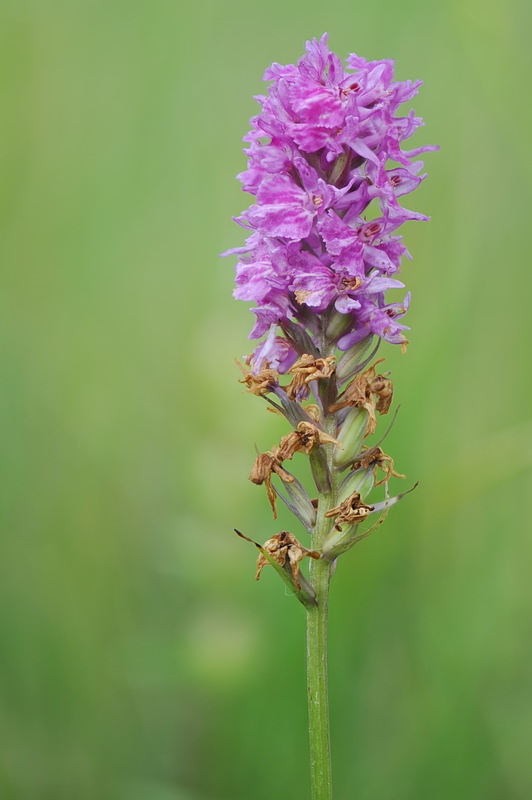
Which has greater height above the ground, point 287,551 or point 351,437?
point 351,437

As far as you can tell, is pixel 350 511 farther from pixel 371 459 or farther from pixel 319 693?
pixel 319 693

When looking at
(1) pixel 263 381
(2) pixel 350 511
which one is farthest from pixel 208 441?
(2) pixel 350 511

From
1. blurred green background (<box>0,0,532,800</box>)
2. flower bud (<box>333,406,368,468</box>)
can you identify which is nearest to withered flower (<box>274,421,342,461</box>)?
flower bud (<box>333,406,368,468</box>)

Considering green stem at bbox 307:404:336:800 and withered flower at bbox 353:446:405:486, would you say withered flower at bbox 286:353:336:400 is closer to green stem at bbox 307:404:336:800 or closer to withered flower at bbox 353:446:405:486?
withered flower at bbox 353:446:405:486

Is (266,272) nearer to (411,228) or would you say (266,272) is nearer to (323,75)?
(323,75)

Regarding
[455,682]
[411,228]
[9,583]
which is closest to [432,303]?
[411,228]

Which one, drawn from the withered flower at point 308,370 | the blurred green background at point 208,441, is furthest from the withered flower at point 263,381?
the blurred green background at point 208,441
